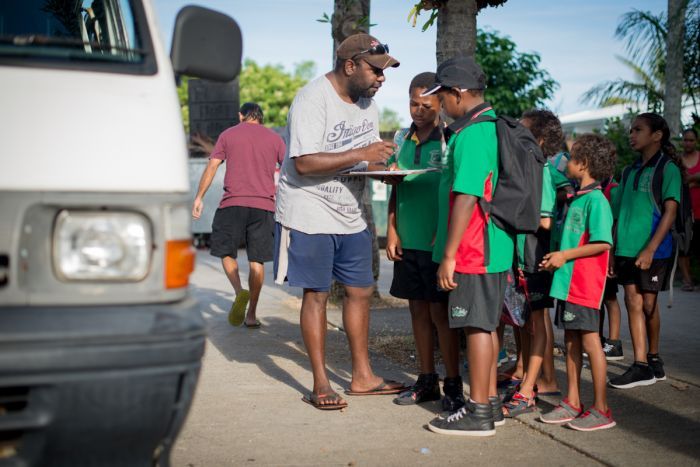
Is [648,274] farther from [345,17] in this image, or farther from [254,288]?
[345,17]

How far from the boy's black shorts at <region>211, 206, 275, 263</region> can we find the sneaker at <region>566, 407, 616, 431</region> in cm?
413

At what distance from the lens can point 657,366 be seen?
603 cm

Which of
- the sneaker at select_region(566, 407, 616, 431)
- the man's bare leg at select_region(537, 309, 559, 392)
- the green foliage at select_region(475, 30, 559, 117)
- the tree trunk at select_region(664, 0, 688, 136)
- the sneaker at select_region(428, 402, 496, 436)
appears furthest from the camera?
the green foliage at select_region(475, 30, 559, 117)

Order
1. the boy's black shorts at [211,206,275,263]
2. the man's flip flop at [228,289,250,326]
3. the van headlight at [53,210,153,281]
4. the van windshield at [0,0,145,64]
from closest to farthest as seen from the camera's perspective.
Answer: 1. the van headlight at [53,210,153,281]
2. the van windshield at [0,0,145,64]
3. the man's flip flop at [228,289,250,326]
4. the boy's black shorts at [211,206,275,263]

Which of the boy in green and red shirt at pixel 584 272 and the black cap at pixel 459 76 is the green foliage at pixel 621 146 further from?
the black cap at pixel 459 76

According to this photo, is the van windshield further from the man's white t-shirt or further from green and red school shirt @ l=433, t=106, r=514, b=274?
green and red school shirt @ l=433, t=106, r=514, b=274

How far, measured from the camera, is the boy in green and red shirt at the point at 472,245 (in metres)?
4.52

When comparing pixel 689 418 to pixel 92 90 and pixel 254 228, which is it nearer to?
pixel 92 90

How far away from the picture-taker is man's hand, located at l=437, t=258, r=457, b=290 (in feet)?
15.0

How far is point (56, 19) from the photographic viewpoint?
3.68m

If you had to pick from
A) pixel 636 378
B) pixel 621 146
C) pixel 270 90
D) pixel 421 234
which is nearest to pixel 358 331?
pixel 421 234

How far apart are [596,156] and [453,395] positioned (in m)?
1.57

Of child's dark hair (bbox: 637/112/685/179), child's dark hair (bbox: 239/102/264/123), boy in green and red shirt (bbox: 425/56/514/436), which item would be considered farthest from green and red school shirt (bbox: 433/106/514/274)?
child's dark hair (bbox: 239/102/264/123)

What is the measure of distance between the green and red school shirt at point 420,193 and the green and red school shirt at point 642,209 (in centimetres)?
153
